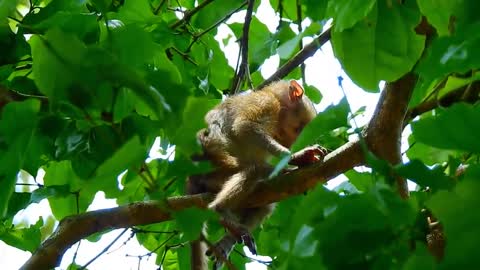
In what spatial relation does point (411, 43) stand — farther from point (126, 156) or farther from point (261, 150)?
point (261, 150)

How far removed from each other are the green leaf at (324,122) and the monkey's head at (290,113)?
3084 mm

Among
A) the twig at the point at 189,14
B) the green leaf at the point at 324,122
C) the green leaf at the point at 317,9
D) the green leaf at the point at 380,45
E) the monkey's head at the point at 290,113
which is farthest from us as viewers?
the monkey's head at the point at 290,113

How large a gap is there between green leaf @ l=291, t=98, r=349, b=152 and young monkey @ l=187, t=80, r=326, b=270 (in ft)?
4.65

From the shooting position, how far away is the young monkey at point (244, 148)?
9.34 feet

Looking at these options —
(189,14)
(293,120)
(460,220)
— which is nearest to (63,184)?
(189,14)

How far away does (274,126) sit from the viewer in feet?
13.5

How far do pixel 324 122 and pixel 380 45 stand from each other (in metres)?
0.78

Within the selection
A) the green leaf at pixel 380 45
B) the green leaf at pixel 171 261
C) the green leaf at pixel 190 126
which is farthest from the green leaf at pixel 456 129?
the green leaf at pixel 171 261

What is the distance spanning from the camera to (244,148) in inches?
140

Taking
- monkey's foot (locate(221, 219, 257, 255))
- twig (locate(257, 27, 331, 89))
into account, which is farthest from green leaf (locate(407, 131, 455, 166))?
monkey's foot (locate(221, 219, 257, 255))

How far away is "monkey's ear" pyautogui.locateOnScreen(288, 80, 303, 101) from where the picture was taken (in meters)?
4.10

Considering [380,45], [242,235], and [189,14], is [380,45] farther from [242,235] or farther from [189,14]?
[189,14]

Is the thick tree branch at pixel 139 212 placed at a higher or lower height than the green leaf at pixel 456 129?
higher

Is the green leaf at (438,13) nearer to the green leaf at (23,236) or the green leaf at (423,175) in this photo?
the green leaf at (423,175)
